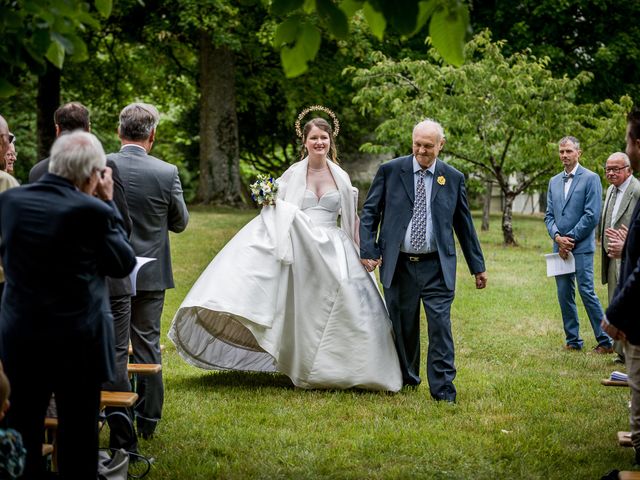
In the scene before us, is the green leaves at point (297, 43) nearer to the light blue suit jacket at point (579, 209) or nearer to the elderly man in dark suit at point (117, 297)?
the elderly man in dark suit at point (117, 297)

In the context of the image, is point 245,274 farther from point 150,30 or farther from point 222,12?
point 150,30

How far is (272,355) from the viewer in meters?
8.48

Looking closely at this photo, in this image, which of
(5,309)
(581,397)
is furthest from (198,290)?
A: (5,309)

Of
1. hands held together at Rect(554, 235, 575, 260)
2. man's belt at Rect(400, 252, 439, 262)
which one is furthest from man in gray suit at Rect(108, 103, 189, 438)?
hands held together at Rect(554, 235, 575, 260)

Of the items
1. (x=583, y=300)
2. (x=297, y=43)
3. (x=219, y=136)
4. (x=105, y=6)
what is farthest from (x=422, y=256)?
(x=219, y=136)

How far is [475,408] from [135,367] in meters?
2.98

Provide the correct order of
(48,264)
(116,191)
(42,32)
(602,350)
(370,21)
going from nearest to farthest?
1. (370,21)
2. (42,32)
3. (48,264)
4. (116,191)
5. (602,350)

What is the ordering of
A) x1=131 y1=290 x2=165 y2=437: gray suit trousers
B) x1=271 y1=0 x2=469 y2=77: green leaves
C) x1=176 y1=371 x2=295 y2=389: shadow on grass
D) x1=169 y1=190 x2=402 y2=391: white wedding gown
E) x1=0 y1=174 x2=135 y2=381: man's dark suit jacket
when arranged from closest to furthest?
1. x1=271 y1=0 x2=469 y2=77: green leaves
2. x1=0 y1=174 x2=135 y2=381: man's dark suit jacket
3. x1=131 y1=290 x2=165 y2=437: gray suit trousers
4. x1=169 y1=190 x2=402 y2=391: white wedding gown
5. x1=176 y1=371 x2=295 y2=389: shadow on grass

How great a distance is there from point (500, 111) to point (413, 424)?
16183 millimetres

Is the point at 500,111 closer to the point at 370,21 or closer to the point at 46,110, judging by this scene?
the point at 46,110

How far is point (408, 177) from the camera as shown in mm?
8430

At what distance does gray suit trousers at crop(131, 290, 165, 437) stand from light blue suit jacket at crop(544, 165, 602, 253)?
18.3ft

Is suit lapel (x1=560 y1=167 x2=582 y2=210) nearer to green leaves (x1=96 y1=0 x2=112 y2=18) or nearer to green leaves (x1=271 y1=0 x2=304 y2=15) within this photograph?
green leaves (x1=96 y1=0 x2=112 y2=18)

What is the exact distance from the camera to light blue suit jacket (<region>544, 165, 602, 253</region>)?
10758 millimetres
